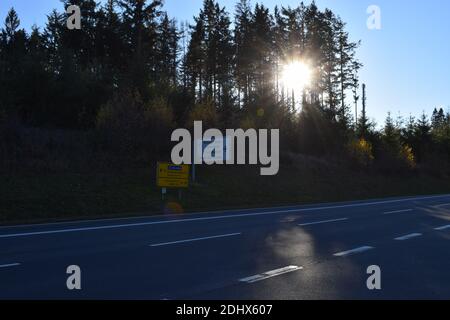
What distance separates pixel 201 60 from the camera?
2323 inches

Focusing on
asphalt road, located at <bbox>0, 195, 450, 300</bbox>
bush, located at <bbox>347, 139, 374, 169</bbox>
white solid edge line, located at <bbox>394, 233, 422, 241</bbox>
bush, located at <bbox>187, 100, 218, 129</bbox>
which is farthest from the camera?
bush, located at <bbox>347, 139, 374, 169</bbox>

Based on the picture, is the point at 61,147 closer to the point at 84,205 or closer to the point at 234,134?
the point at 84,205

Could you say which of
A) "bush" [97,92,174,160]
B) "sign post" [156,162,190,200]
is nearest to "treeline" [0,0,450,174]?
"bush" [97,92,174,160]

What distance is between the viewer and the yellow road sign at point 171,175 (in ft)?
81.8

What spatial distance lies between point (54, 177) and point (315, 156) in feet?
93.6

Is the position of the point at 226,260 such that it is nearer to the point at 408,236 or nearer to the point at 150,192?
the point at 408,236

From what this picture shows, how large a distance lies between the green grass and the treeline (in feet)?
13.4

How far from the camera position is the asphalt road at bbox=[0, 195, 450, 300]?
742 centimetres

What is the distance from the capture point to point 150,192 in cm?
2555

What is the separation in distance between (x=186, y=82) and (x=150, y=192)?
125 feet

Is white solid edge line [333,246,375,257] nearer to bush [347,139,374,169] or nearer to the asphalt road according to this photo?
the asphalt road

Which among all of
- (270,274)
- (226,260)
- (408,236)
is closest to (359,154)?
(408,236)

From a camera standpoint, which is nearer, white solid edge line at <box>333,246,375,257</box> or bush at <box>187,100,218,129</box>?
white solid edge line at <box>333,246,375,257</box>
